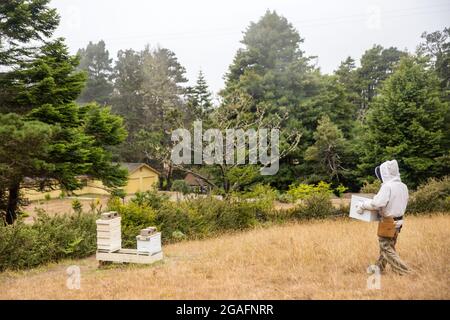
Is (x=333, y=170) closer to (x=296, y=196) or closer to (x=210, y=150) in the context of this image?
(x=296, y=196)

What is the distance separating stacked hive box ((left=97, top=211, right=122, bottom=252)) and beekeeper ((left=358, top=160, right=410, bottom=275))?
5783 millimetres

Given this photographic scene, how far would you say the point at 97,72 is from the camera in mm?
49688

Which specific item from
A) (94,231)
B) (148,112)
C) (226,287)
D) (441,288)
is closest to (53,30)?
(94,231)

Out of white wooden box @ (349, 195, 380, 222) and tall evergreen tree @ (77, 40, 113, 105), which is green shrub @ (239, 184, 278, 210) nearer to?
white wooden box @ (349, 195, 380, 222)

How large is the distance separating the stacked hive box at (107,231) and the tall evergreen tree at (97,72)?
3784cm

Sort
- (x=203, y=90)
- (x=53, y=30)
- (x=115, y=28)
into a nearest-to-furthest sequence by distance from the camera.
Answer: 1. (x=53, y=30)
2. (x=115, y=28)
3. (x=203, y=90)

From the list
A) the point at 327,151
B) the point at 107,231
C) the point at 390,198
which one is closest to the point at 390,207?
the point at 390,198

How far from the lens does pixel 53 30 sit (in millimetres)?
16234

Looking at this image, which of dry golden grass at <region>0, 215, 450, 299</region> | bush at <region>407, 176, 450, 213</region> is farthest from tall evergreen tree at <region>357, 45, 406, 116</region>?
dry golden grass at <region>0, 215, 450, 299</region>

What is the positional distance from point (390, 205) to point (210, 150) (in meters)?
10.7

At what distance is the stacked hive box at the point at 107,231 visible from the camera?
8942 mm

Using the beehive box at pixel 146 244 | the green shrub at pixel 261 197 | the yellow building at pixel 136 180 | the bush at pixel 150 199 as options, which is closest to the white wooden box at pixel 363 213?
the beehive box at pixel 146 244

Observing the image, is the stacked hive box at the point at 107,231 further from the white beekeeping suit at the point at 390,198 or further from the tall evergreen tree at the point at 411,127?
the tall evergreen tree at the point at 411,127

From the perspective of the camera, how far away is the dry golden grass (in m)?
5.81
